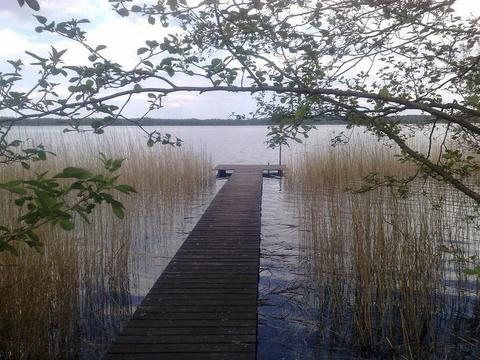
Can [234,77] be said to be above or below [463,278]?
above

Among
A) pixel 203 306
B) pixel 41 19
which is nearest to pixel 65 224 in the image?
pixel 41 19

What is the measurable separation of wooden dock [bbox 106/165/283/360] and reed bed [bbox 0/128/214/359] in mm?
615

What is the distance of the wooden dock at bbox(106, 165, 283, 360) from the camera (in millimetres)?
2781

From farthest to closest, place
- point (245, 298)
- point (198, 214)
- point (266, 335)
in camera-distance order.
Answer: point (198, 214) < point (266, 335) < point (245, 298)

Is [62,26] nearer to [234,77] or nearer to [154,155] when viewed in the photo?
[234,77]

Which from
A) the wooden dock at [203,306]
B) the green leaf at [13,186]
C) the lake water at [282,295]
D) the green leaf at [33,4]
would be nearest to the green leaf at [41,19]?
the green leaf at [33,4]

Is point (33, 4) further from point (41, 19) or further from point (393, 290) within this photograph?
point (393, 290)

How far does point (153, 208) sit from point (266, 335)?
4.69m

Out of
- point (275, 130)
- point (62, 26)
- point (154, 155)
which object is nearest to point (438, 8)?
point (275, 130)

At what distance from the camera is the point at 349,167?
327 inches

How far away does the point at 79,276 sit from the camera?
441 cm

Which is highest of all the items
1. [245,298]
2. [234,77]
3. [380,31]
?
[380,31]

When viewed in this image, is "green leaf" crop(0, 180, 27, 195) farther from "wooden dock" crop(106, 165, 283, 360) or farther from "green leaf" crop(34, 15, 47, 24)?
"wooden dock" crop(106, 165, 283, 360)

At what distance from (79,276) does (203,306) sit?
A: 1.56 meters
